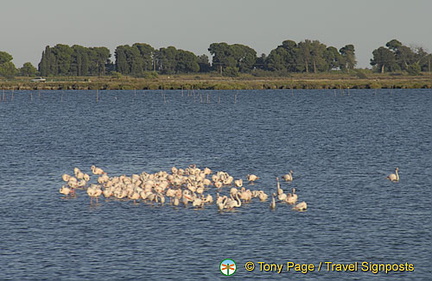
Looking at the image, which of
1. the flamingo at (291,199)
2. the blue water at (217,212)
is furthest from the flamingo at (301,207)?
the flamingo at (291,199)

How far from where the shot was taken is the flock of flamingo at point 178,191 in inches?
1678

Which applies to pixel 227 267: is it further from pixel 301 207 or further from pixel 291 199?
pixel 291 199

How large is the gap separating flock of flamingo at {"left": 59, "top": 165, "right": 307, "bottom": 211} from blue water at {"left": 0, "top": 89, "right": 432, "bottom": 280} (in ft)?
2.05

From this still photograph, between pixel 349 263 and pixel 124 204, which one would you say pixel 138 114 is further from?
pixel 349 263

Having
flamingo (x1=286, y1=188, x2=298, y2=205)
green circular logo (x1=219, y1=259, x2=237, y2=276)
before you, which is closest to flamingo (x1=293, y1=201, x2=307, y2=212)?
flamingo (x1=286, y1=188, x2=298, y2=205)

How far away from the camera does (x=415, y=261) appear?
3206 cm

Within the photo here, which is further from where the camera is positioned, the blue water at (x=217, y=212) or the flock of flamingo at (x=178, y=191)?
the flock of flamingo at (x=178, y=191)

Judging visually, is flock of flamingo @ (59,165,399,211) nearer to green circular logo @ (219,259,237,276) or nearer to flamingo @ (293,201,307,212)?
flamingo @ (293,201,307,212)

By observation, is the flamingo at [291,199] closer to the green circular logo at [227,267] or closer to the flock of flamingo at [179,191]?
the flock of flamingo at [179,191]

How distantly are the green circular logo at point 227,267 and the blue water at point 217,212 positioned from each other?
247mm

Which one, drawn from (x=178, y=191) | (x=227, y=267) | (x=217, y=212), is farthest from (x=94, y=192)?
(x=227, y=267)

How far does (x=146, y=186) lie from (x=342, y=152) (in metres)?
29.3

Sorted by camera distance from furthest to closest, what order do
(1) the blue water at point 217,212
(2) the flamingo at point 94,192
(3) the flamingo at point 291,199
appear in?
(2) the flamingo at point 94,192, (3) the flamingo at point 291,199, (1) the blue water at point 217,212

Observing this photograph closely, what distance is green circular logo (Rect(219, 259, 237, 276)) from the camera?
3087cm
